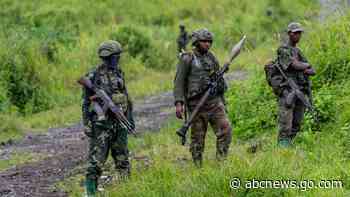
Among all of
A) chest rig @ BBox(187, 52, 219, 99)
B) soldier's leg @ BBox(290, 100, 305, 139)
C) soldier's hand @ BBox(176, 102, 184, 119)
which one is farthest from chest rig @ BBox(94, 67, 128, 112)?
soldier's leg @ BBox(290, 100, 305, 139)

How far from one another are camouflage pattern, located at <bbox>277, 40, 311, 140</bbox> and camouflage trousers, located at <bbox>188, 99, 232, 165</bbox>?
0.93 m

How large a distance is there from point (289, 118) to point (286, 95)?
0.28 m

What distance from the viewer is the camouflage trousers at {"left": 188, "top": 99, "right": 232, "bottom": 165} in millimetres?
7160

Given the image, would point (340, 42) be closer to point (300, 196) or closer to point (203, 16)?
point (300, 196)

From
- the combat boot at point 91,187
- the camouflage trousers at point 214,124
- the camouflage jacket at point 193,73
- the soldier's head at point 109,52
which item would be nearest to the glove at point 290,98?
the camouflage trousers at point 214,124

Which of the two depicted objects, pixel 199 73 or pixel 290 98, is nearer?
pixel 199 73

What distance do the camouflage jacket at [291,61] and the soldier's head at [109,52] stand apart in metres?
2.04

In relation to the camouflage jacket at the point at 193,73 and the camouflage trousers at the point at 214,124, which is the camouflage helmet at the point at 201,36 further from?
the camouflage trousers at the point at 214,124

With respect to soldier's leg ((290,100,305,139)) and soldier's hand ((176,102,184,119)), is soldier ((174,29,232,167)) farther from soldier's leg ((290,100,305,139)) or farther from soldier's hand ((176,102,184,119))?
soldier's leg ((290,100,305,139))

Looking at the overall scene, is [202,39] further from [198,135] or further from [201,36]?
[198,135]

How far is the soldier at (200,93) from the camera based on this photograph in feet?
23.1

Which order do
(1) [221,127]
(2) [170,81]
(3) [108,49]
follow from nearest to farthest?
(3) [108,49] < (1) [221,127] < (2) [170,81]

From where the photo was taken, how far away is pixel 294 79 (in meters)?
7.84

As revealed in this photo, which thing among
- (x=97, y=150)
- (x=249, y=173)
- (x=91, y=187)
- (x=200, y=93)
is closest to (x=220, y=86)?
(x=200, y=93)
